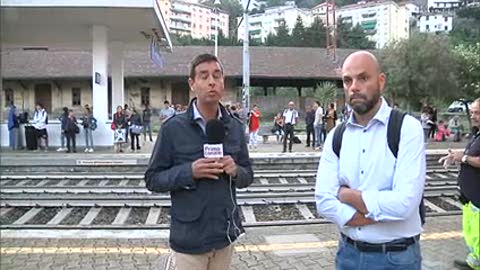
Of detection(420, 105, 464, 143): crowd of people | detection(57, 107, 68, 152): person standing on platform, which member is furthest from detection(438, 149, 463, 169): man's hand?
detection(420, 105, 464, 143): crowd of people

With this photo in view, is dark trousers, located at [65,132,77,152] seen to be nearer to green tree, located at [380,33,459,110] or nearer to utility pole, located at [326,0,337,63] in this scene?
utility pole, located at [326,0,337,63]

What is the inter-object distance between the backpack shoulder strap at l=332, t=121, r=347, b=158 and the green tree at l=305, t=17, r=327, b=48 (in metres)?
75.3

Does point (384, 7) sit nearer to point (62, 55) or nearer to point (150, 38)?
point (62, 55)

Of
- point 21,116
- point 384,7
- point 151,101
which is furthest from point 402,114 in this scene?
point 384,7

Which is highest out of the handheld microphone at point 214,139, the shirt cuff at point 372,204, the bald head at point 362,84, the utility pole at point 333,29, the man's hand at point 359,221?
the utility pole at point 333,29

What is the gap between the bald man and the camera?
8.92 feet

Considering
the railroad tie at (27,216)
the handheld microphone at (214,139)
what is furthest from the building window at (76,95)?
the handheld microphone at (214,139)

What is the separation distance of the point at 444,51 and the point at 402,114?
110 feet

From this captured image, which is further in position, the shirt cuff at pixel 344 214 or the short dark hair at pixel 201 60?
the short dark hair at pixel 201 60

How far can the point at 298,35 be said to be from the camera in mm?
78812

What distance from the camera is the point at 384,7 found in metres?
82.6

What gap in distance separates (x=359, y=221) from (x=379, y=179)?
233 millimetres

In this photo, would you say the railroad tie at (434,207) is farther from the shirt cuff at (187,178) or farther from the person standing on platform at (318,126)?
Answer: the person standing on platform at (318,126)

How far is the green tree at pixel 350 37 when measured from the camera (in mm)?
78812
